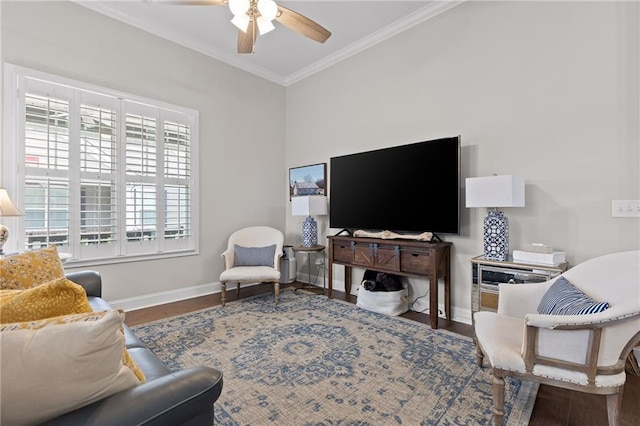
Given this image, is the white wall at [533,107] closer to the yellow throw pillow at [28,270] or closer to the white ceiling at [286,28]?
the white ceiling at [286,28]

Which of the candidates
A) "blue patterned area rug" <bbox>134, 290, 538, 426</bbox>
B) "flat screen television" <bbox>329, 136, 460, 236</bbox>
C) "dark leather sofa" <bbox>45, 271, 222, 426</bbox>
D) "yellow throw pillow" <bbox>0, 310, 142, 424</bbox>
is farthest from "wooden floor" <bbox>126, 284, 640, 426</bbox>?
"yellow throw pillow" <bbox>0, 310, 142, 424</bbox>

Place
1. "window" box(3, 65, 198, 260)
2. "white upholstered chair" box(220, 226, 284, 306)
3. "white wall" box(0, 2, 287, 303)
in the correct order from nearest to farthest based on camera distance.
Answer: "window" box(3, 65, 198, 260) < "white wall" box(0, 2, 287, 303) < "white upholstered chair" box(220, 226, 284, 306)

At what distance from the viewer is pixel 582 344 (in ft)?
4.55

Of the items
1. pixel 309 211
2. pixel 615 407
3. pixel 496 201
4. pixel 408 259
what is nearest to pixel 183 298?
pixel 309 211

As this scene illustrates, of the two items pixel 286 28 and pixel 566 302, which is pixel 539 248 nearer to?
pixel 566 302

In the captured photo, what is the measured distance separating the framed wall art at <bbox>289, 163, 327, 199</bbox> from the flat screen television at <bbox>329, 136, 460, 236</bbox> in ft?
0.95

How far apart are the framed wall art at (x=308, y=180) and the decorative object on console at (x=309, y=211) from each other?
312 mm

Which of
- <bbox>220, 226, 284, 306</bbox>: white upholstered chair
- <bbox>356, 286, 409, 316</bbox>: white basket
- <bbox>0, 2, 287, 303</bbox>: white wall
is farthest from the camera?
<bbox>220, 226, 284, 306</bbox>: white upholstered chair

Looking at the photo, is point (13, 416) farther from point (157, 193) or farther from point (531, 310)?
point (157, 193)

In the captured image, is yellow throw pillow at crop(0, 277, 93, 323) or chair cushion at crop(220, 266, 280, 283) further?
chair cushion at crop(220, 266, 280, 283)

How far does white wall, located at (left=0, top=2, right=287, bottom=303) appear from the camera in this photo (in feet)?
9.46

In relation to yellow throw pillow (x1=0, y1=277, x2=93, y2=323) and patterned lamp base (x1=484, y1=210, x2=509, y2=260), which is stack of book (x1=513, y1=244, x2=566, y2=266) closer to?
patterned lamp base (x1=484, y1=210, x2=509, y2=260)

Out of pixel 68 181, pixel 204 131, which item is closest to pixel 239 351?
pixel 68 181

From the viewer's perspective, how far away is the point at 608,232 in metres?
2.28
